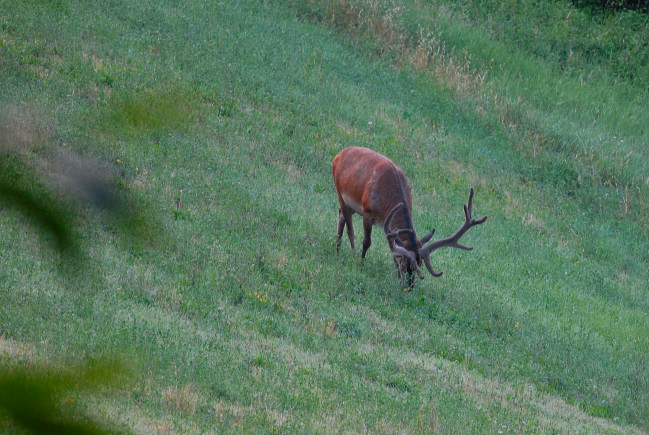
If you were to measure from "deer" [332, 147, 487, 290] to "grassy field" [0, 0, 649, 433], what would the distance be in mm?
596

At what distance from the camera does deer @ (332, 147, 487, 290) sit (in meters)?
11.9

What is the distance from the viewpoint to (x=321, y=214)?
48.2 feet

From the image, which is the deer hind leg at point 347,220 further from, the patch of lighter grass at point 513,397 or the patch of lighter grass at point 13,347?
the patch of lighter grass at point 13,347

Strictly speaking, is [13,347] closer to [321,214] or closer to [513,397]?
[513,397]

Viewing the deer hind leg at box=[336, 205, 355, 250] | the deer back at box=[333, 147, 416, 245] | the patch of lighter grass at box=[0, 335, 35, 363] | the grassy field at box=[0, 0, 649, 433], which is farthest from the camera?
the deer hind leg at box=[336, 205, 355, 250]

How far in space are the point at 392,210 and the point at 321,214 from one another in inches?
127

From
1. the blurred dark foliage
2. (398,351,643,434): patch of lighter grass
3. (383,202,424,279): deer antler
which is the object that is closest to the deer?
(383,202,424,279): deer antler

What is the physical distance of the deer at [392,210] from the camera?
11914 millimetres

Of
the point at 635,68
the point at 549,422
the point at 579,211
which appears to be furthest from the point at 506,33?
the point at 549,422

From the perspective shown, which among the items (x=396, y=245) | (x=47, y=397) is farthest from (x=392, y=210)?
(x=47, y=397)

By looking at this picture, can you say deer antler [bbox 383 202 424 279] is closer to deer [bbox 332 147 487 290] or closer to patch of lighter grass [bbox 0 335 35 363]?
deer [bbox 332 147 487 290]

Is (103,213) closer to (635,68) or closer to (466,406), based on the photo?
(466,406)

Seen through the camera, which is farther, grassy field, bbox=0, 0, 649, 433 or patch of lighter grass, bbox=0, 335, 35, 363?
patch of lighter grass, bbox=0, 335, 35, 363

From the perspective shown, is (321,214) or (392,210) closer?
(392,210)
